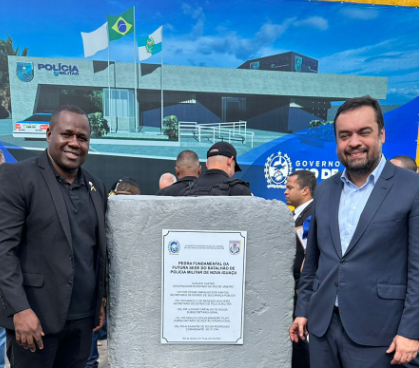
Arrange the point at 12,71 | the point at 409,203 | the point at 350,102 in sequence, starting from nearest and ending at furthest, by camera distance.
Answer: the point at 409,203
the point at 350,102
the point at 12,71

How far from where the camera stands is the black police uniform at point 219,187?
8.60 ft

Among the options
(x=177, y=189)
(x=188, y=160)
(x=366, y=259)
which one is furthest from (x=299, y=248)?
(x=188, y=160)

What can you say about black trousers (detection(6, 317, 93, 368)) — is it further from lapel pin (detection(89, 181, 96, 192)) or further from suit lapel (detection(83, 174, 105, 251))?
lapel pin (detection(89, 181, 96, 192))

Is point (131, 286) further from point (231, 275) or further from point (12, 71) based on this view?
point (12, 71)

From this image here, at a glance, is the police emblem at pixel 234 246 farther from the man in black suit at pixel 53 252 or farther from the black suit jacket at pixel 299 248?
the black suit jacket at pixel 299 248

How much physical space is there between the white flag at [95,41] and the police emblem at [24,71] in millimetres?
649

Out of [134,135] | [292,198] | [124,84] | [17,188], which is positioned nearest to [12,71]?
[124,84]

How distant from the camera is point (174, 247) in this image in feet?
6.14

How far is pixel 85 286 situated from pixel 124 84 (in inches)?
110

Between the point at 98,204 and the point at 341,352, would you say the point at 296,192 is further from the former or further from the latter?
the point at 98,204

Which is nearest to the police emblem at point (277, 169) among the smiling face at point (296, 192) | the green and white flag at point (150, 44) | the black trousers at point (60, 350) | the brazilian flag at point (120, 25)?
the smiling face at point (296, 192)

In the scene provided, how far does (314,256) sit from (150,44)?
3.10 m

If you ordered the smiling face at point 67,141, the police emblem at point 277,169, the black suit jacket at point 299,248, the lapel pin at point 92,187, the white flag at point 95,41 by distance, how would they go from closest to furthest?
the smiling face at point 67,141 → the lapel pin at point 92,187 → the black suit jacket at point 299,248 → the white flag at point 95,41 → the police emblem at point 277,169

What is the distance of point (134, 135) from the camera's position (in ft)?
13.4
